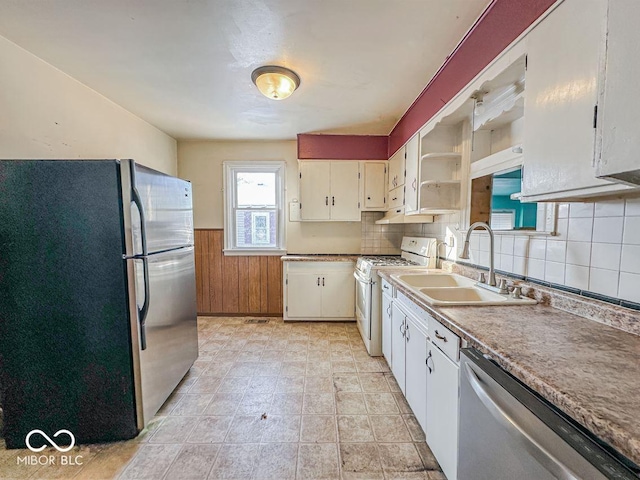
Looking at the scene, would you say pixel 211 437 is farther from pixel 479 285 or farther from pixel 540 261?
pixel 540 261

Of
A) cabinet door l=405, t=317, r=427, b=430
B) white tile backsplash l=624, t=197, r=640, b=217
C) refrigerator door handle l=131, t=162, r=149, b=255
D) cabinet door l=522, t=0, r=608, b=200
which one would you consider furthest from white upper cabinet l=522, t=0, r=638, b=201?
refrigerator door handle l=131, t=162, r=149, b=255

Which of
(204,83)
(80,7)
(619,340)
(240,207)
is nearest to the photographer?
(619,340)

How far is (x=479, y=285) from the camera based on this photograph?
171 cm

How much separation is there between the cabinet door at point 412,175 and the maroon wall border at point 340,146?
Result: 928mm

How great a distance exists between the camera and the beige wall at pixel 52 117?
1762mm

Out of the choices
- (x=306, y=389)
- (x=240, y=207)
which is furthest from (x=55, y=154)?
(x=306, y=389)

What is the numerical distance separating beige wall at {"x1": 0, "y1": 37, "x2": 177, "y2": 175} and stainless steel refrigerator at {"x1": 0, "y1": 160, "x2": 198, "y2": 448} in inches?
23.2

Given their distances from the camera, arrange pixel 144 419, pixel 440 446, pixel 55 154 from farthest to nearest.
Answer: pixel 55 154 → pixel 144 419 → pixel 440 446

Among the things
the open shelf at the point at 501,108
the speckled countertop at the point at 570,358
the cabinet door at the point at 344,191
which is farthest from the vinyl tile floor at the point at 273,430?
the open shelf at the point at 501,108

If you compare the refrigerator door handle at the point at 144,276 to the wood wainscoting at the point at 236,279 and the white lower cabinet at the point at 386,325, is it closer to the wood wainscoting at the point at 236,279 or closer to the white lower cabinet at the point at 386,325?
the white lower cabinet at the point at 386,325

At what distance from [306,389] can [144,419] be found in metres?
1.10

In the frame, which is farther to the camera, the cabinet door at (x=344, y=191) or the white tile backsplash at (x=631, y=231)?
the cabinet door at (x=344, y=191)

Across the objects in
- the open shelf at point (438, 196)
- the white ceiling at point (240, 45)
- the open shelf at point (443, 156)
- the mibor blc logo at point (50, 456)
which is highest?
the white ceiling at point (240, 45)

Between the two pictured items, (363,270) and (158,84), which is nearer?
(158,84)
